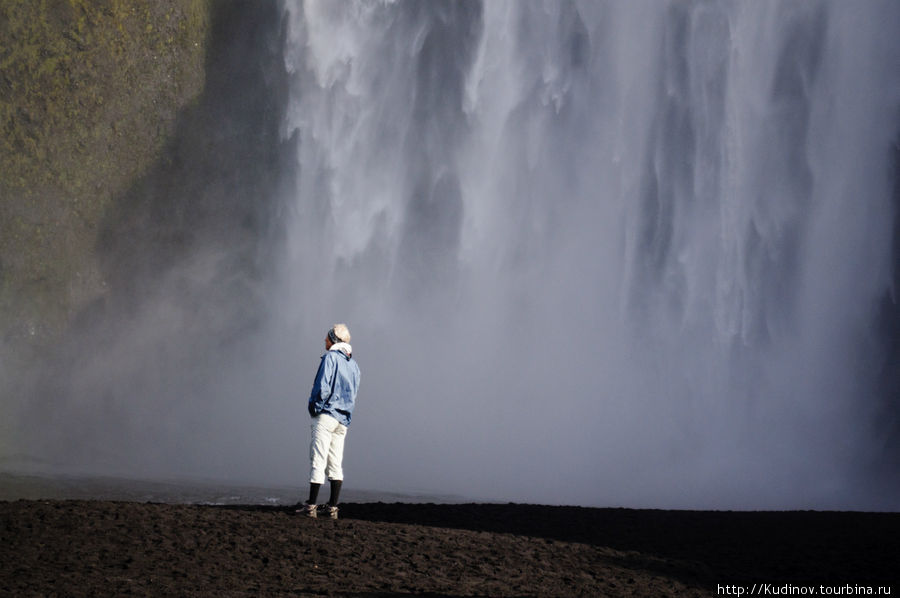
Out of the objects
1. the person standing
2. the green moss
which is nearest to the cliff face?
the green moss

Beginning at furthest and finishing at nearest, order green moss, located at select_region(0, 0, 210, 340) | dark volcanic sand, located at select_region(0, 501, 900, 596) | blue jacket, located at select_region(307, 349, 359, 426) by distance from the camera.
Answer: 1. green moss, located at select_region(0, 0, 210, 340)
2. blue jacket, located at select_region(307, 349, 359, 426)
3. dark volcanic sand, located at select_region(0, 501, 900, 596)

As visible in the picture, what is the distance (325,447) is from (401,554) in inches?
64.1

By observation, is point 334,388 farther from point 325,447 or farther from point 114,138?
point 114,138

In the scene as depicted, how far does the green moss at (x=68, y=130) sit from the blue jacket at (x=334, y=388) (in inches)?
849

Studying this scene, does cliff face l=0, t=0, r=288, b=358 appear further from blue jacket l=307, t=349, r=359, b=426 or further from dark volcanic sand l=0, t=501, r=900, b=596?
blue jacket l=307, t=349, r=359, b=426

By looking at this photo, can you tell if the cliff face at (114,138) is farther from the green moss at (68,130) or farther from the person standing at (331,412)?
the person standing at (331,412)

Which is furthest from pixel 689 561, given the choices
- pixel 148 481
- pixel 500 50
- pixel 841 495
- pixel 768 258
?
pixel 500 50

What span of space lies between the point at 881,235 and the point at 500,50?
13476mm

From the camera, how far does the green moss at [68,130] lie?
1091 inches

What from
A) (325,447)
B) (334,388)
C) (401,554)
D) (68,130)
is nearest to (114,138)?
(68,130)

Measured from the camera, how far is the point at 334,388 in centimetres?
912

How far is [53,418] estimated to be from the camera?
1057 inches

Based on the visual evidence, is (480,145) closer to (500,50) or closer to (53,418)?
(500,50)

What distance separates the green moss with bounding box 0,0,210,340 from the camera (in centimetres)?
2772
